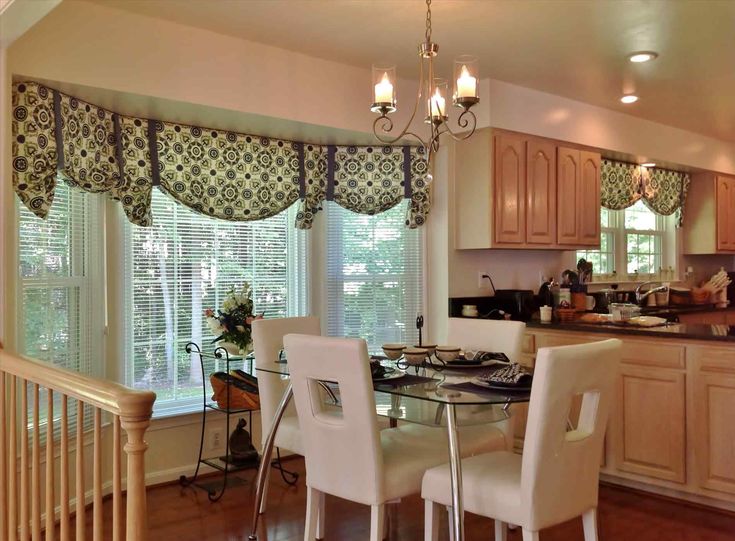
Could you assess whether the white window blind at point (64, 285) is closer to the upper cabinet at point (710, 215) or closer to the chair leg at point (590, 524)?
the chair leg at point (590, 524)

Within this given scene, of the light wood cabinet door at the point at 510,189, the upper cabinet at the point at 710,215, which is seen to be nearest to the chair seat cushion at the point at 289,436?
the light wood cabinet door at the point at 510,189

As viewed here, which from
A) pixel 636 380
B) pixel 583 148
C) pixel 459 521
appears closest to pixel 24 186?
pixel 459 521

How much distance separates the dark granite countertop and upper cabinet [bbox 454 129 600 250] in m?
0.67

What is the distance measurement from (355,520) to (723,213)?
5097 mm

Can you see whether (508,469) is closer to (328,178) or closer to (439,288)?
(439,288)

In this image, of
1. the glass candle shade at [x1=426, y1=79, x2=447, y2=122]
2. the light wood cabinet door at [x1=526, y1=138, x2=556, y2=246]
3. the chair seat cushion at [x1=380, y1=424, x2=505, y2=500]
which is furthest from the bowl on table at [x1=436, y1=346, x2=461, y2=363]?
the light wood cabinet door at [x1=526, y1=138, x2=556, y2=246]

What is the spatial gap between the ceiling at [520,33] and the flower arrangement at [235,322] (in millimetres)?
1448

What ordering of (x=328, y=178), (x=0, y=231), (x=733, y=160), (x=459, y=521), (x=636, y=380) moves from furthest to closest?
(x=733, y=160), (x=328, y=178), (x=636, y=380), (x=0, y=231), (x=459, y=521)

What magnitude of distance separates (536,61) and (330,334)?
2201 millimetres

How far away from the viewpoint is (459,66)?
255 cm

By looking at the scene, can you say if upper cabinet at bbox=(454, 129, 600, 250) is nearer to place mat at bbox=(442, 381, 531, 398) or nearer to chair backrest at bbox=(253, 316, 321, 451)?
chair backrest at bbox=(253, 316, 321, 451)

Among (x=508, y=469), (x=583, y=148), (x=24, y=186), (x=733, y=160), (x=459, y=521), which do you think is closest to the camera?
(x=459, y=521)

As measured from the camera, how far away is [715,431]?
346 cm

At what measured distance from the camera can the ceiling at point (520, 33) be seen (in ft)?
10.4
